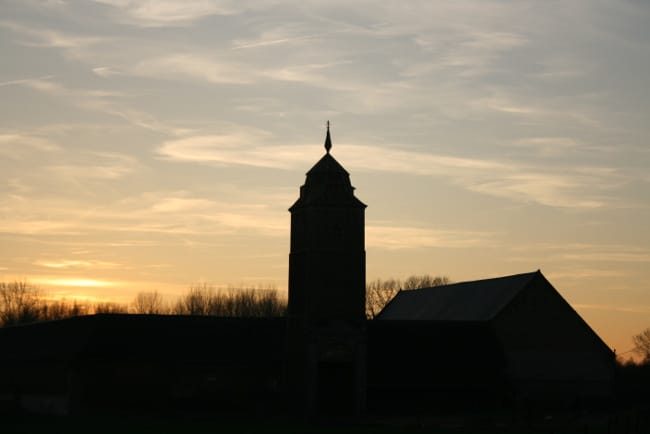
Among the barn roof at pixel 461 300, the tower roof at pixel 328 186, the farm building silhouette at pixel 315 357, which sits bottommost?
the farm building silhouette at pixel 315 357

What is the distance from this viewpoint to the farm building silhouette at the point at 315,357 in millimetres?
58812

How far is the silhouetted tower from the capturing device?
197 ft

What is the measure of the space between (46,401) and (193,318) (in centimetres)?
973

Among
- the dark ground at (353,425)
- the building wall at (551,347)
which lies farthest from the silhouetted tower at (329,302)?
the building wall at (551,347)

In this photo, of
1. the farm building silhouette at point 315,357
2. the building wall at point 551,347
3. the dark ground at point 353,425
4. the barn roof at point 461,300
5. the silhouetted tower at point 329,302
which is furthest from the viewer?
the barn roof at point 461,300

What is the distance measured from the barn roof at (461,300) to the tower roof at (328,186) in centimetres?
1420

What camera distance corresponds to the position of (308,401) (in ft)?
195

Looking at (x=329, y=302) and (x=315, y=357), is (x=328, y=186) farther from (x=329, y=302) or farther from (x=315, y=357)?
(x=315, y=357)

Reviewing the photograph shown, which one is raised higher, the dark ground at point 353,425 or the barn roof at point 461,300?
the barn roof at point 461,300

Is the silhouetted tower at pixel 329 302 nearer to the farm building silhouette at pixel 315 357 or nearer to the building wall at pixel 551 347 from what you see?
the farm building silhouette at pixel 315 357

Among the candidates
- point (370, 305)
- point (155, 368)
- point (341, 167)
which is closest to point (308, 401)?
point (155, 368)

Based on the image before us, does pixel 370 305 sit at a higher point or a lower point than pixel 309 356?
higher

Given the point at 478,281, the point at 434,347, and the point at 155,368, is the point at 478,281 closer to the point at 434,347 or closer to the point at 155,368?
the point at 434,347

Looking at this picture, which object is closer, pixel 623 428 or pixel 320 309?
pixel 623 428
